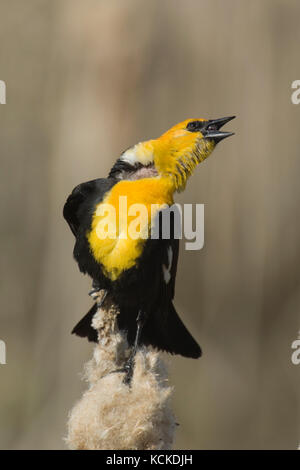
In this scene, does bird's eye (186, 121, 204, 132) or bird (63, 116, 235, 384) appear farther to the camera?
bird's eye (186, 121, 204, 132)

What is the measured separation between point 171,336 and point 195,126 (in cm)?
85

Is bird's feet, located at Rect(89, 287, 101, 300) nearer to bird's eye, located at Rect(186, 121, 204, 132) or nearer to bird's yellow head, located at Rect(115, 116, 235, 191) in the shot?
bird's yellow head, located at Rect(115, 116, 235, 191)

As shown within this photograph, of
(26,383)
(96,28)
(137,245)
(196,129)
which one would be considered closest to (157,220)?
(137,245)

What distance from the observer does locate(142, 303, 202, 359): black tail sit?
230cm

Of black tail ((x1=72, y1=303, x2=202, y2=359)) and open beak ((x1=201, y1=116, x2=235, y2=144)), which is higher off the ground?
open beak ((x1=201, y1=116, x2=235, y2=144))

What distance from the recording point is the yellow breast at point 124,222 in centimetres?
203

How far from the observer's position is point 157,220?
6.76 ft

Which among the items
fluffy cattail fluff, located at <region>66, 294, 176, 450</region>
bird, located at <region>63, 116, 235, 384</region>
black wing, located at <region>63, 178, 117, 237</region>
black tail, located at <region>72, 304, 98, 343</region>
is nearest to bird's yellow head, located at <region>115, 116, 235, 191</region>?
bird, located at <region>63, 116, 235, 384</region>

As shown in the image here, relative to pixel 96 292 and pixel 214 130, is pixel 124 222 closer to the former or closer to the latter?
pixel 96 292

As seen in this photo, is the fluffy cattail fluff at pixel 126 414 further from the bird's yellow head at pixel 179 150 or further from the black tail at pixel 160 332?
the bird's yellow head at pixel 179 150

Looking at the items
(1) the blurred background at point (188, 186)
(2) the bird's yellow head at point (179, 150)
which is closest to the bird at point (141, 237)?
(2) the bird's yellow head at point (179, 150)

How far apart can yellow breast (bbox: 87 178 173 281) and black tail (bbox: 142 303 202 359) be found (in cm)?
33

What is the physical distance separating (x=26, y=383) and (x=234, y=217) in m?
1.39
